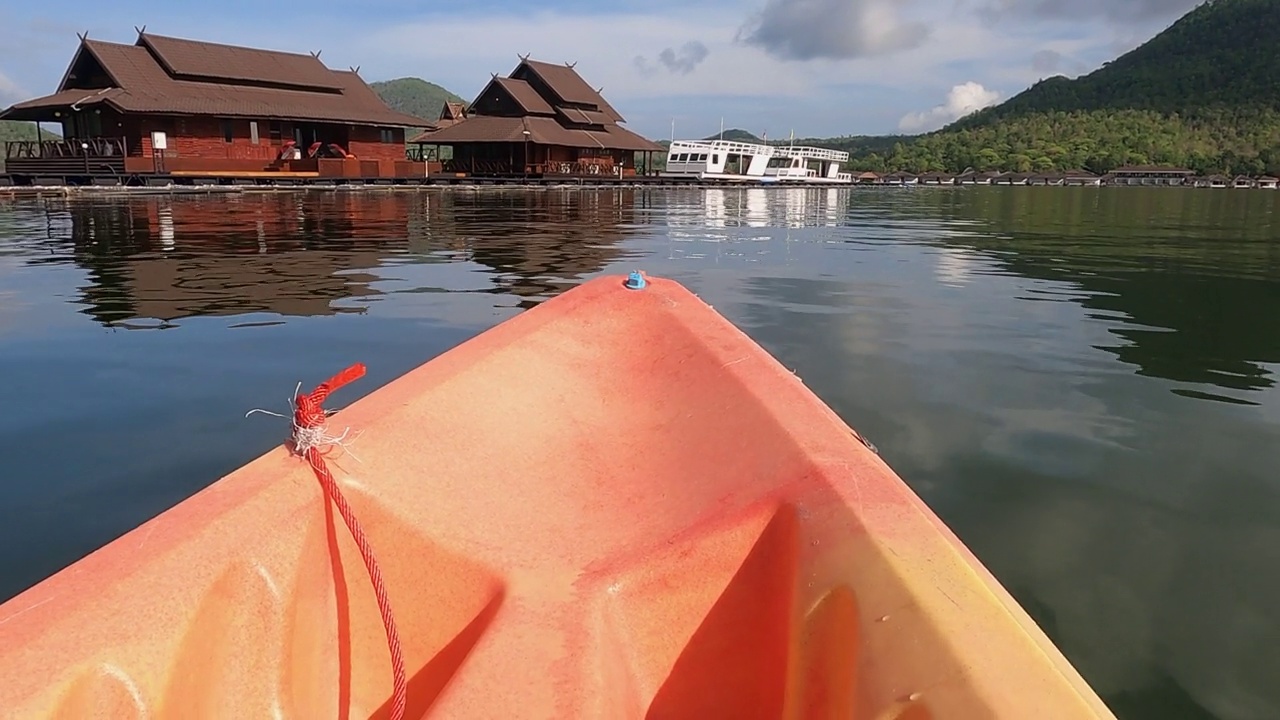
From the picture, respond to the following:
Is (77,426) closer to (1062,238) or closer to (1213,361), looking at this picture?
(1213,361)

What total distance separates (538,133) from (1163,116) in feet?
316

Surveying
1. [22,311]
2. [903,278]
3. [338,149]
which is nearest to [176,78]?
[338,149]

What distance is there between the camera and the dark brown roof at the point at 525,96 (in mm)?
38938

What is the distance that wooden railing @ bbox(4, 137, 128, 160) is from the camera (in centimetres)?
2636

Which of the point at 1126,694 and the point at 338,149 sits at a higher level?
the point at 338,149

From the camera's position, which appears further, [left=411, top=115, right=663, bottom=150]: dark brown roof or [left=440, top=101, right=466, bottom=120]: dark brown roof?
[left=440, top=101, right=466, bottom=120]: dark brown roof

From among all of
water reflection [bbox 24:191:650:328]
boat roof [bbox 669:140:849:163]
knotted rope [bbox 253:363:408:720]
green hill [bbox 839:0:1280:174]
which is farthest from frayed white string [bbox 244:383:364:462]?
green hill [bbox 839:0:1280:174]

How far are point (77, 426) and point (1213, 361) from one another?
23.6 feet

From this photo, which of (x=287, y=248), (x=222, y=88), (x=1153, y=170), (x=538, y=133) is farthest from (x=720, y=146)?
(x=1153, y=170)

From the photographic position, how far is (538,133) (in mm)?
36750

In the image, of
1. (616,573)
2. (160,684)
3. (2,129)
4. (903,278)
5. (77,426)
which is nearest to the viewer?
(160,684)

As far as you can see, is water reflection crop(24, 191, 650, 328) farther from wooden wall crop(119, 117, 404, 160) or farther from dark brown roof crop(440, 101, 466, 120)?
dark brown roof crop(440, 101, 466, 120)

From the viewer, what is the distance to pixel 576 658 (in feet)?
5.48

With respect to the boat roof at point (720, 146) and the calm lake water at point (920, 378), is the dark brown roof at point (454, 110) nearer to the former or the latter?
the boat roof at point (720, 146)
